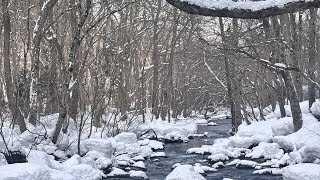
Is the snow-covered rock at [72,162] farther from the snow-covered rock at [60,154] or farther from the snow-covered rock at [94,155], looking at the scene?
the snow-covered rock at [60,154]

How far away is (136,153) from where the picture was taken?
12383 mm

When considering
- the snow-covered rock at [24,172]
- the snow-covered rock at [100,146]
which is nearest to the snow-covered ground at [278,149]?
the snow-covered rock at [100,146]

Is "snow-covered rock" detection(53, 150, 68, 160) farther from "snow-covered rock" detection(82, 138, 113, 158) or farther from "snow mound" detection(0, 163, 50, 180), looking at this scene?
"snow mound" detection(0, 163, 50, 180)

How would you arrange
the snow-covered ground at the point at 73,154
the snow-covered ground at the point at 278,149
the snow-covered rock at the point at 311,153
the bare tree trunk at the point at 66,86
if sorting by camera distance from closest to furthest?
the snow-covered ground at the point at 73,154 → the snow-covered ground at the point at 278,149 → the snow-covered rock at the point at 311,153 → the bare tree trunk at the point at 66,86

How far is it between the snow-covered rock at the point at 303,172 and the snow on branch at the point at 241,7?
5.38m

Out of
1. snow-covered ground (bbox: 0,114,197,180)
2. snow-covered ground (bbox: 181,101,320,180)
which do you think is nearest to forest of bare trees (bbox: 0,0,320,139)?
snow-covered ground (bbox: 0,114,197,180)

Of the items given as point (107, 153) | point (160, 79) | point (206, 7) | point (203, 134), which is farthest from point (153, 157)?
point (160, 79)

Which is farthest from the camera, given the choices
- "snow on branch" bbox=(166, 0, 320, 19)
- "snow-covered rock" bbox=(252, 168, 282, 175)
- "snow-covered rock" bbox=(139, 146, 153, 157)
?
"snow-covered rock" bbox=(139, 146, 153, 157)

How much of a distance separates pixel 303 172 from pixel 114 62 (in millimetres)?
9227

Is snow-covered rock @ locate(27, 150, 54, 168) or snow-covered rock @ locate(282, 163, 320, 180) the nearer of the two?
snow-covered rock @ locate(282, 163, 320, 180)

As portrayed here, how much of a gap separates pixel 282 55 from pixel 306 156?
13.0 ft

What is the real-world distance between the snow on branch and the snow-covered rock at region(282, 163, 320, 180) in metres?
5.38

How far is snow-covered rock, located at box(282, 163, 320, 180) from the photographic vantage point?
23.7ft

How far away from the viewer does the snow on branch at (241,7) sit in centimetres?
244
